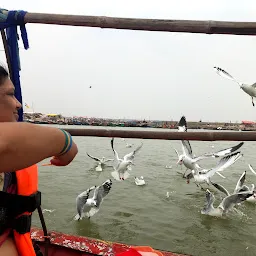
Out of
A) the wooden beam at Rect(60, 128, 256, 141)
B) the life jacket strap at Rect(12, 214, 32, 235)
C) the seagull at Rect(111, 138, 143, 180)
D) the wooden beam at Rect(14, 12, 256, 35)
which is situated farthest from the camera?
the seagull at Rect(111, 138, 143, 180)

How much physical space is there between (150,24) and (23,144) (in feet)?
4.43

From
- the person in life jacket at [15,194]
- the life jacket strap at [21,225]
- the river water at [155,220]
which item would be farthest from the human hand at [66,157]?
the river water at [155,220]

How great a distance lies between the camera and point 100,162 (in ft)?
52.1

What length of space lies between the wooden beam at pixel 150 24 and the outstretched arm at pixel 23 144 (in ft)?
3.94

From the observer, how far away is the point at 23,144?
0.96 m

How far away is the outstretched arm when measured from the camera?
0.94 m

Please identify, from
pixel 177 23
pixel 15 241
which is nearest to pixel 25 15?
pixel 177 23

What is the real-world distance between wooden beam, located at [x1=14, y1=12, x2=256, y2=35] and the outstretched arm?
1.20 m

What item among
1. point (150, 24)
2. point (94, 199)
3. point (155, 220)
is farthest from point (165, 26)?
point (155, 220)

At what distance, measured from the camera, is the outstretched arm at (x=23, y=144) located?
0.94 meters

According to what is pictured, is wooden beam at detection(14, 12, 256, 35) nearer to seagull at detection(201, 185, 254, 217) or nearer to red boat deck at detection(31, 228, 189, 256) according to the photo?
red boat deck at detection(31, 228, 189, 256)

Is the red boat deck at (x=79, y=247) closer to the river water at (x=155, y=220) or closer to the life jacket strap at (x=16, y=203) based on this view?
the life jacket strap at (x=16, y=203)

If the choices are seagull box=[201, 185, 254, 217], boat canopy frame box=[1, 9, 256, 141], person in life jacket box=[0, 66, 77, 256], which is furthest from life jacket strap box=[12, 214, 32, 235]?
seagull box=[201, 185, 254, 217]

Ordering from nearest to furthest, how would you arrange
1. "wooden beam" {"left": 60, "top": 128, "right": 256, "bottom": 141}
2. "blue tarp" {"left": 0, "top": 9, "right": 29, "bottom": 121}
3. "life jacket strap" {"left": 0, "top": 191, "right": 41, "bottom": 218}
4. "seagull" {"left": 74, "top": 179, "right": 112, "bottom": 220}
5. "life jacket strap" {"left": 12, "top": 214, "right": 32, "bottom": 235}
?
"life jacket strap" {"left": 0, "top": 191, "right": 41, "bottom": 218} → "life jacket strap" {"left": 12, "top": 214, "right": 32, "bottom": 235} → "wooden beam" {"left": 60, "top": 128, "right": 256, "bottom": 141} → "blue tarp" {"left": 0, "top": 9, "right": 29, "bottom": 121} → "seagull" {"left": 74, "top": 179, "right": 112, "bottom": 220}
